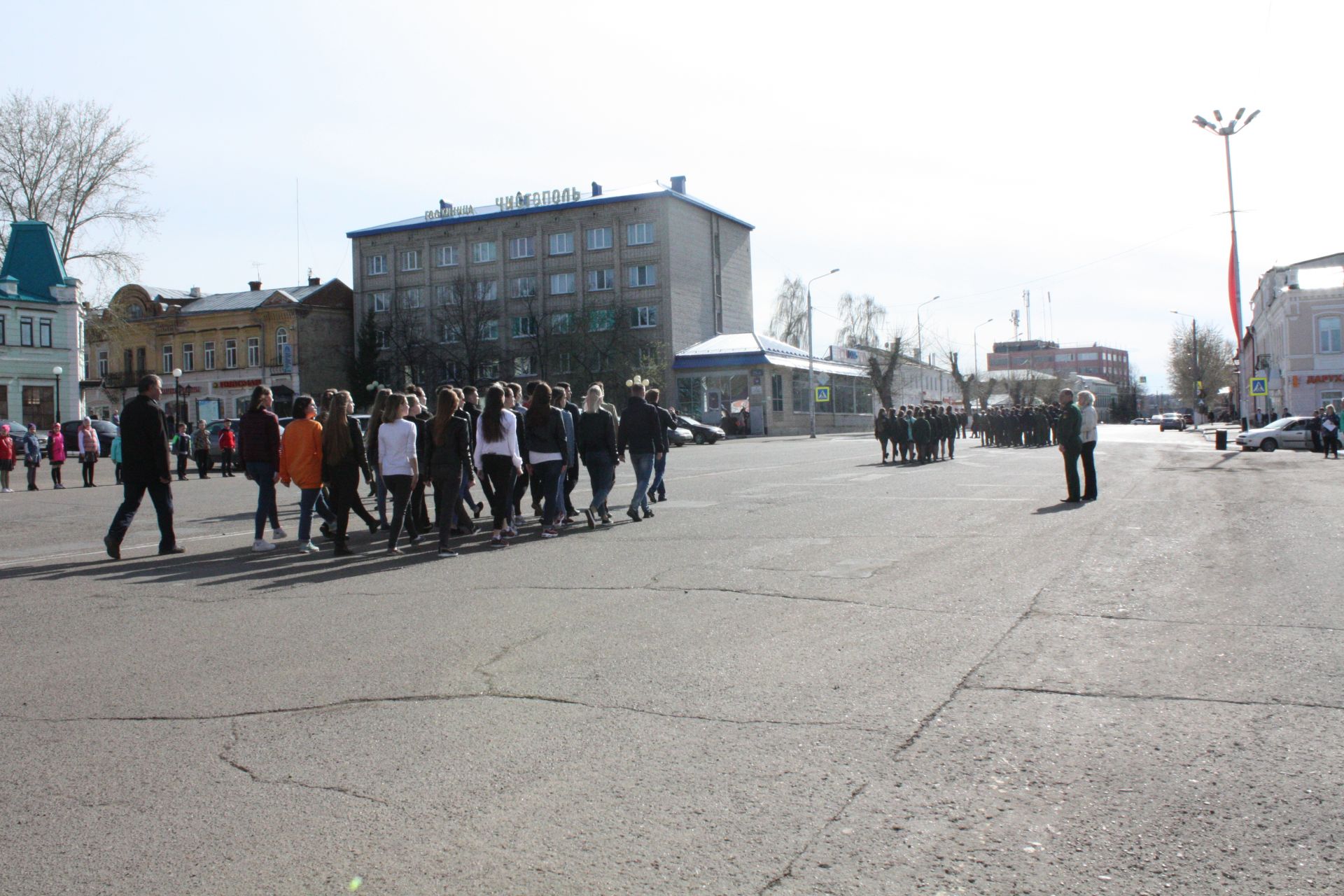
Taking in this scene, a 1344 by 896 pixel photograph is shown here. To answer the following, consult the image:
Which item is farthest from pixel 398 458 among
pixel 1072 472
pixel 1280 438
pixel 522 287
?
pixel 522 287

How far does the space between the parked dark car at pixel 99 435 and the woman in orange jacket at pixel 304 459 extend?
31907 mm

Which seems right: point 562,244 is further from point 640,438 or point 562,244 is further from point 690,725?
point 690,725

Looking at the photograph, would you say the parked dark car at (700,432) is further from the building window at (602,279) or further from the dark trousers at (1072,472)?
the dark trousers at (1072,472)

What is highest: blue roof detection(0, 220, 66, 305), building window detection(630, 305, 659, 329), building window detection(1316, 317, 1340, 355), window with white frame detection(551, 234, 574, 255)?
window with white frame detection(551, 234, 574, 255)

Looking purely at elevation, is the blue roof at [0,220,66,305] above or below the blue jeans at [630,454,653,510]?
above

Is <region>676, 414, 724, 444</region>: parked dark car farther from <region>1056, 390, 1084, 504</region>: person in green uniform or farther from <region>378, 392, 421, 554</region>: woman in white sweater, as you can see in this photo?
<region>378, 392, 421, 554</region>: woman in white sweater

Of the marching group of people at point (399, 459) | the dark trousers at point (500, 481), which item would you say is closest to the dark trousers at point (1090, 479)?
the marching group of people at point (399, 459)

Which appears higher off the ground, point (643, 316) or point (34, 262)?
point (34, 262)

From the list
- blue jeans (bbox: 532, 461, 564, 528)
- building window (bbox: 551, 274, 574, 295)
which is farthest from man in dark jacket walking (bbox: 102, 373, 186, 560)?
building window (bbox: 551, 274, 574, 295)

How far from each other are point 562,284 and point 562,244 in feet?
8.79

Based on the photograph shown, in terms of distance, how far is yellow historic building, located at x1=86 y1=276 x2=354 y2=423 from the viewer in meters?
73.8

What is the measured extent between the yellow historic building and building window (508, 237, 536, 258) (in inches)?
545

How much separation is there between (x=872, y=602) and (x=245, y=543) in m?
8.40

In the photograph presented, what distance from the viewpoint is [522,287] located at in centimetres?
7206
